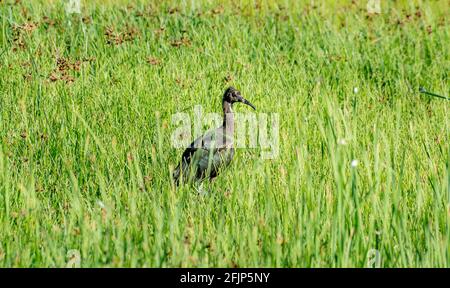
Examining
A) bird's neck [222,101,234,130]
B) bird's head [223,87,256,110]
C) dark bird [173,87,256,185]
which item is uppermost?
bird's head [223,87,256,110]

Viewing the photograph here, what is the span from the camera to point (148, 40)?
6.91 metres

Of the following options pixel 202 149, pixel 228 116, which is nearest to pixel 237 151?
pixel 228 116

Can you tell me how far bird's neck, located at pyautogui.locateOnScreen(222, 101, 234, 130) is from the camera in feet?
16.6

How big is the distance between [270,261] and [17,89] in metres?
3.20

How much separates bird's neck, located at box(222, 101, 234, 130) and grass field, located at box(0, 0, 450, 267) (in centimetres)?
25

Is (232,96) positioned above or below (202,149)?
above

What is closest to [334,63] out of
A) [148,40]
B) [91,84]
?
[148,40]

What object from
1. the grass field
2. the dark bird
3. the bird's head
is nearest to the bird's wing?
the dark bird

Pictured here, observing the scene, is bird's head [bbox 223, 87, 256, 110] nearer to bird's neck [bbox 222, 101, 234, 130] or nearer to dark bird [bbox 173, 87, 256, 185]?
bird's neck [bbox 222, 101, 234, 130]

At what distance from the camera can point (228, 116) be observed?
16.8ft

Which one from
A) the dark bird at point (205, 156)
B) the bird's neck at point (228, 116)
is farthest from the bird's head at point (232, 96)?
the dark bird at point (205, 156)

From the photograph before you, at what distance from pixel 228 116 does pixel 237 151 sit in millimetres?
259

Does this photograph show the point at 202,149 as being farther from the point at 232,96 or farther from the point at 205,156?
the point at 232,96

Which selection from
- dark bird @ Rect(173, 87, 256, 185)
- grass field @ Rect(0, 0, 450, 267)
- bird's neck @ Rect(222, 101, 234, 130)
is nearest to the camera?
grass field @ Rect(0, 0, 450, 267)
